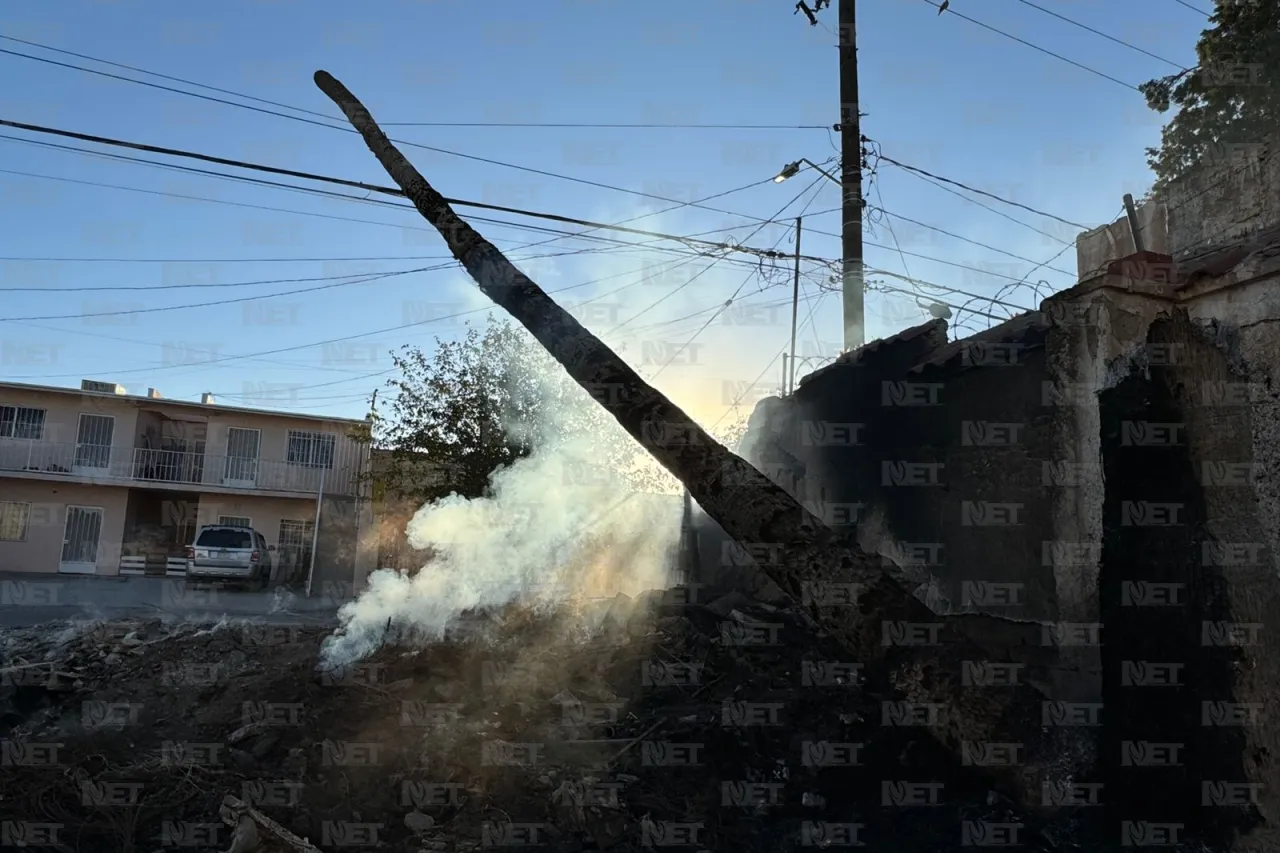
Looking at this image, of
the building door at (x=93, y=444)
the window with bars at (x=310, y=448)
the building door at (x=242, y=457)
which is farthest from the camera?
the window with bars at (x=310, y=448)

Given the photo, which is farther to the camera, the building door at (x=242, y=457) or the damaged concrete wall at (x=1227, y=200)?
the building door at (x=242, y=457)

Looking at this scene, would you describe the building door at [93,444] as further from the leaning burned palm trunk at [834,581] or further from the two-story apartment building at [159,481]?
the leaning burned palm trunk at [834,581]

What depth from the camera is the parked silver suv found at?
2131cm

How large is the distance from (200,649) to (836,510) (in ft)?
26.1

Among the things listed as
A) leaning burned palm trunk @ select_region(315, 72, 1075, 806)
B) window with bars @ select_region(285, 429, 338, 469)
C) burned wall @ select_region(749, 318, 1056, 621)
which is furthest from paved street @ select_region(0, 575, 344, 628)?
leaning burned palm trunk @ select_region(315, 72, 1075, 806)

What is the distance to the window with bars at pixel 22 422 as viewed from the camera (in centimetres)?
2533

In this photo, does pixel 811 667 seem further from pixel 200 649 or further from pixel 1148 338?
pixel 200 649

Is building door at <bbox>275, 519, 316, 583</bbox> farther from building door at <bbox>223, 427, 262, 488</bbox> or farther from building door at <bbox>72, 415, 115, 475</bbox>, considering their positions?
building door at <bbox>72, 415, 115, 475</bbox>

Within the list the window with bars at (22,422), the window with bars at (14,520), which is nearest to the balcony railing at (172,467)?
the window with bars at (22,422)

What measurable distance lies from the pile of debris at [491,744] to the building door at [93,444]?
18306 mm

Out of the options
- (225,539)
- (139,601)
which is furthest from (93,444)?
(139,601)

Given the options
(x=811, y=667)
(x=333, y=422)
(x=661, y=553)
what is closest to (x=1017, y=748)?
(x=811, y=667)

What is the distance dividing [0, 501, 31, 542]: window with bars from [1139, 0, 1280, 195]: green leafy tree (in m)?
32.7

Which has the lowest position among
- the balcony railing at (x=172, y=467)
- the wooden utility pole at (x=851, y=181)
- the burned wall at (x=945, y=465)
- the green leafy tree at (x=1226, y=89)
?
the burned wall at (x=945, y=465)
